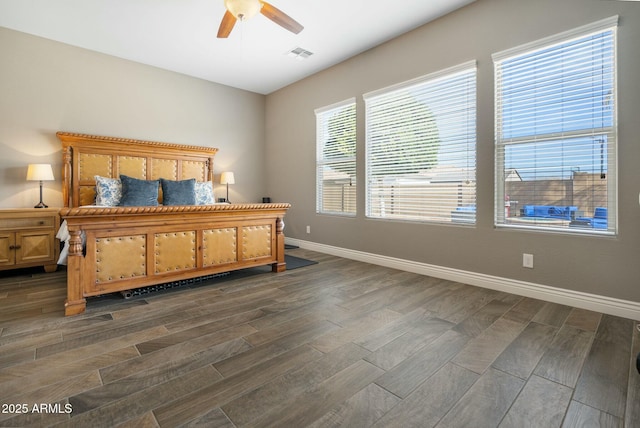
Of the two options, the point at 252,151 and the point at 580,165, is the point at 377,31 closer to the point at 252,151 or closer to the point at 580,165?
the point at 580,165

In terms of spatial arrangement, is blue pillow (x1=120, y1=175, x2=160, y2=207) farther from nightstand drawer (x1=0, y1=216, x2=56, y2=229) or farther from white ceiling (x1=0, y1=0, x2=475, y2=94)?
white ceiling (x1=0, y1=0, x2=475, y2=94)

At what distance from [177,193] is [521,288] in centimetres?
413

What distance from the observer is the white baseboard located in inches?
93.6

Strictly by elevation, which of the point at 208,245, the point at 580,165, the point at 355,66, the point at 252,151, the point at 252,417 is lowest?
the point at 252,417

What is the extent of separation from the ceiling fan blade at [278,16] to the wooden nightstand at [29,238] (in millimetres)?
3320

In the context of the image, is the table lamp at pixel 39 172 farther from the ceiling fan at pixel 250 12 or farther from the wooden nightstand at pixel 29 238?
the ceiling fan at pixel 250 12

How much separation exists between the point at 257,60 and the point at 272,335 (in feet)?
12.9

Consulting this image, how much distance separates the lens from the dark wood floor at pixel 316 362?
1333 millimetres

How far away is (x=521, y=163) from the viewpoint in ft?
9.40

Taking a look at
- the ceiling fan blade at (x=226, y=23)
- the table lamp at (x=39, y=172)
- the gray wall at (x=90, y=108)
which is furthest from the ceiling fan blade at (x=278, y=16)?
the table lamp at (x=39, y=172)

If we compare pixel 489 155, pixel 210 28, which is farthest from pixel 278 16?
pixel 489 155

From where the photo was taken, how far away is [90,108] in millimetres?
4285

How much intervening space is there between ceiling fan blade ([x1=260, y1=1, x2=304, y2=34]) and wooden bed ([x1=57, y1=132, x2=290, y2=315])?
68.9 inches

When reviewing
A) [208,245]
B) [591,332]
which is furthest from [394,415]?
[208,245]
